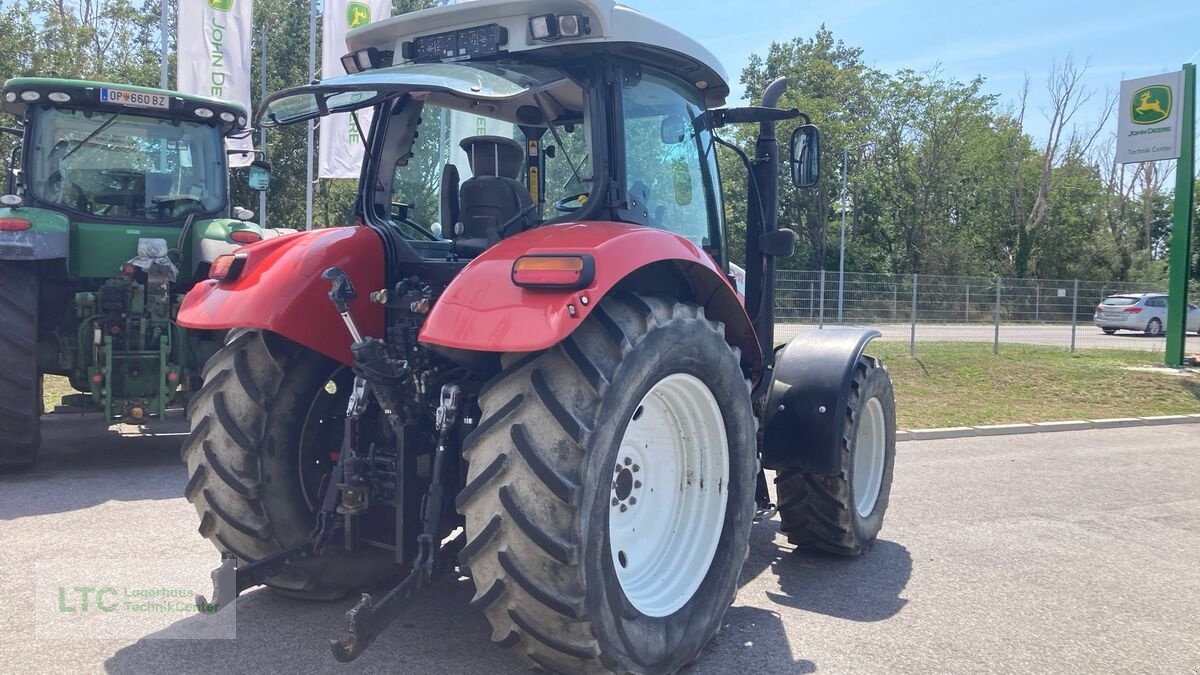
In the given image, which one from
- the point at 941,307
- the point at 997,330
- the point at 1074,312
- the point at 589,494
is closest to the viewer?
the point at 589,494

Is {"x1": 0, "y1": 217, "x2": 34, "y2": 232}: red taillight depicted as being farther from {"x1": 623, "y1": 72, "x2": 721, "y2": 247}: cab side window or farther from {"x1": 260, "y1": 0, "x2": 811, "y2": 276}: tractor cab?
{"x1": 623, "y1": 72, "x2": 721, "y2": 247}: cab side window

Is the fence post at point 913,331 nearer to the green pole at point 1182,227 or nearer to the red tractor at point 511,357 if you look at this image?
the green pole at point 1182,227

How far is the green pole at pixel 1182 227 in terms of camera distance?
16.2 meters

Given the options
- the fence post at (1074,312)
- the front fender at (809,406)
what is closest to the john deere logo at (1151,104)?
the fence post at (1074,312)

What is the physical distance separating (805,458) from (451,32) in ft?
8.79

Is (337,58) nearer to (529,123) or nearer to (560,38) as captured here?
(529,123)

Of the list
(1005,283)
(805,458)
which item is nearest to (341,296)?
(805,458)

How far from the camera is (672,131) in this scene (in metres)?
4.20

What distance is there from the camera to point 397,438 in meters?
3.39

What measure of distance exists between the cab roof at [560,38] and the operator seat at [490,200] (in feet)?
1.45

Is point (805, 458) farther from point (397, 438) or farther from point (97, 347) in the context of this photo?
point (97, 347)

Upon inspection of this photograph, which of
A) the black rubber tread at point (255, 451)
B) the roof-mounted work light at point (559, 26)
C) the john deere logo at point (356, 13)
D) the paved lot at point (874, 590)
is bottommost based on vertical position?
the paved lot at point (874, 590)

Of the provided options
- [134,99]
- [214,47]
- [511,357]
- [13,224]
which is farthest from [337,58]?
[511,357]

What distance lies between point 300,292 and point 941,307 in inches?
632
